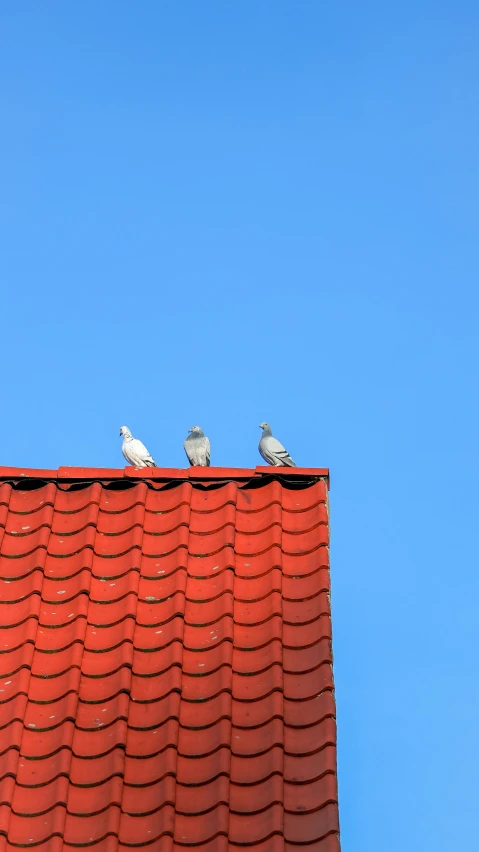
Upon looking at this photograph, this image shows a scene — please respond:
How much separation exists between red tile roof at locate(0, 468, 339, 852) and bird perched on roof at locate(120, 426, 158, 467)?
2603 millimetres

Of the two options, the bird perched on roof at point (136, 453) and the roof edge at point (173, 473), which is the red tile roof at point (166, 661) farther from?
the bird perched on roof at point (136, 453)

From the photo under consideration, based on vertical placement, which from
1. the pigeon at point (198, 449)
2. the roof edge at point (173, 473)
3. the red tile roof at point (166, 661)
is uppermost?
the pigeon at point (198, 449)

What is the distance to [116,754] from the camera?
5793mm

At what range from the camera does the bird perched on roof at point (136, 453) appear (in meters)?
10.1

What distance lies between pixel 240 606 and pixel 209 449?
366cm

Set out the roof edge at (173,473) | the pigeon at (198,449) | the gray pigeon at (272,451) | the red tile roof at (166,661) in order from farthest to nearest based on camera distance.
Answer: the pigeon at (198,449) → the gray pigeon at (272,451) → the roof edge at (173,473) → the red tile roof at (166,661)

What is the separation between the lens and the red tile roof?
5.59m

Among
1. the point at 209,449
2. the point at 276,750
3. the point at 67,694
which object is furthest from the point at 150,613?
the point at 209,449

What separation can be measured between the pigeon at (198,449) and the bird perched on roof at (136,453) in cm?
27

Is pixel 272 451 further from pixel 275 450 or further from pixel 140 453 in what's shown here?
pixel 140 453

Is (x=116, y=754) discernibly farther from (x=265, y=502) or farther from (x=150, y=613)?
(x=265, y=502)

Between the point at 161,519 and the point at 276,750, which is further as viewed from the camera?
the point at 161,519

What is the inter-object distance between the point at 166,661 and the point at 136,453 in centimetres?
404

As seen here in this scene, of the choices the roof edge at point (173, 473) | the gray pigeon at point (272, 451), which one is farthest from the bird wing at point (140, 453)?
the roof edge at point (173, 473)
